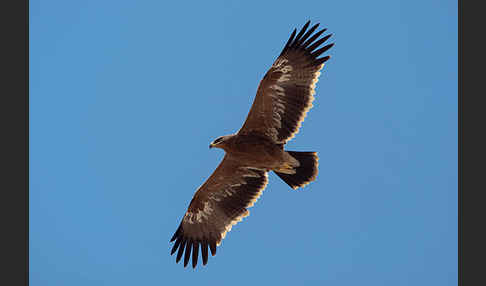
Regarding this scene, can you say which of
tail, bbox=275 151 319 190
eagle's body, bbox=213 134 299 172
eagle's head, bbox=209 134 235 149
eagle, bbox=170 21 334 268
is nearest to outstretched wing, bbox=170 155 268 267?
eagle, bbox=170 21 334 268

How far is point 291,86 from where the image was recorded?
953cm

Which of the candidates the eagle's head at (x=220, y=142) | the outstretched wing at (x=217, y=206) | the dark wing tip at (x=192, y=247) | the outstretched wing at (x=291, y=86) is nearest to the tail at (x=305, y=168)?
the outstretched wing at (x=291, y=86)

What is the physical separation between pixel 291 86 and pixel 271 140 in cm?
107

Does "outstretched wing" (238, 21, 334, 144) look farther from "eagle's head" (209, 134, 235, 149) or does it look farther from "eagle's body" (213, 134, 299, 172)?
"eagle's head" (209, 134, 235, 149)

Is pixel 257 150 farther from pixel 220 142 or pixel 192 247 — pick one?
pixel 192 247

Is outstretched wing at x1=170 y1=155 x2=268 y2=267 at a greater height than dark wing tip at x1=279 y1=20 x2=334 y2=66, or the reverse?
dark wing tip at x1=279 y1=20 x2=334 y2=66

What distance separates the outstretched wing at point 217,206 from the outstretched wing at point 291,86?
3.86ft

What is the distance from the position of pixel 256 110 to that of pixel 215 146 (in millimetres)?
1020

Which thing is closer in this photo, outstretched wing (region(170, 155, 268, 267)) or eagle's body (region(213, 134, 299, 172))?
eagle's body (region(213, 134, 299, 172))

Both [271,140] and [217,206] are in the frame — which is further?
[217,206]

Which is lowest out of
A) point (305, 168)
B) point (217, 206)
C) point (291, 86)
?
point (217, 206)

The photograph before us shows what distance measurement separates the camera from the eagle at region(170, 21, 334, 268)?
31.1 feet

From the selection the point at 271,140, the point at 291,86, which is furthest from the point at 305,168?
the point at 291,86

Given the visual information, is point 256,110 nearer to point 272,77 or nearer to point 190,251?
point 272,77
